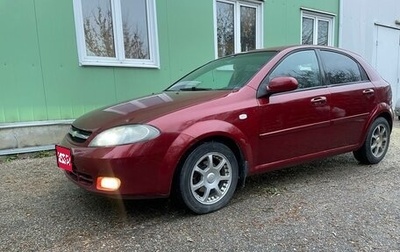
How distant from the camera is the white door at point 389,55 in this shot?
1113cm

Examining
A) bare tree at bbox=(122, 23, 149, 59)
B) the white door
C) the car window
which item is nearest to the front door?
the car window

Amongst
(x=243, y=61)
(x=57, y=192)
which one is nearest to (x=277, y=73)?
(x=243, y=61)

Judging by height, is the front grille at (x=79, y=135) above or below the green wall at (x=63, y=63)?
below

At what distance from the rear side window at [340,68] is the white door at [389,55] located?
310 inches

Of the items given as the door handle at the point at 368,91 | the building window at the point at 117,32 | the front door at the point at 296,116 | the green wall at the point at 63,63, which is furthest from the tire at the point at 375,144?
the building window at the point at 117,32

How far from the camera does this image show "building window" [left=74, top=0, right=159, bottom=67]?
5633mm

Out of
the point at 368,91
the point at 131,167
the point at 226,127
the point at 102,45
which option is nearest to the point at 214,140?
the point at 226,127

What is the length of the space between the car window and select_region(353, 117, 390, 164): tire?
1.17 metres

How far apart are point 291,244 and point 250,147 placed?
3.24ft

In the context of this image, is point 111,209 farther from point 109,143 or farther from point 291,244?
point 291,244

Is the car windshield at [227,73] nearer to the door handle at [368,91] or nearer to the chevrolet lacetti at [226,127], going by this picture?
the chevrolet lacetti at [226,127]

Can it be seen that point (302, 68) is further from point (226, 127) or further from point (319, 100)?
point (226, 127)

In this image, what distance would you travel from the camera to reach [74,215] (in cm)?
303

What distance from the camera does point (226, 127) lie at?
9.82 feet
